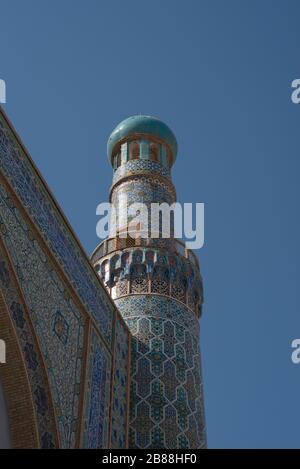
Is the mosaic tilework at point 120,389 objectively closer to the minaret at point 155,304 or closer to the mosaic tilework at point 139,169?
the minaret at point 155,304

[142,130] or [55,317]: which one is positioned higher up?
[142,130]

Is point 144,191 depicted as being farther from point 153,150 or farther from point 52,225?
point 52,225

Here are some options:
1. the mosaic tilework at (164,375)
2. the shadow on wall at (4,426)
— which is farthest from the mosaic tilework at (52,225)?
the shadow on wall at (4,426)

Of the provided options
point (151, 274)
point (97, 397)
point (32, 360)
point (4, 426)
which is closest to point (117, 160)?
point (151, 274)

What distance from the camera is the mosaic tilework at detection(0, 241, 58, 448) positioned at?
14.7 feet

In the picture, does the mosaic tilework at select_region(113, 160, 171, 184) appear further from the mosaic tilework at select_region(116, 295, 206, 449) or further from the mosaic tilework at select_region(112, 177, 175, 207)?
the mosaic tilework at select_region(116, 295, 206, 449)

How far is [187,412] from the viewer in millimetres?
6105

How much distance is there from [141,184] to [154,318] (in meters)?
1.69

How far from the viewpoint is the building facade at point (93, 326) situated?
4523 mm

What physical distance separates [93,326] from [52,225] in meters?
0.78

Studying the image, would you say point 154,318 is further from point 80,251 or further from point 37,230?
point 37,230

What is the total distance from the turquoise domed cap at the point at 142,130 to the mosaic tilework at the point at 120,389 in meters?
2.75

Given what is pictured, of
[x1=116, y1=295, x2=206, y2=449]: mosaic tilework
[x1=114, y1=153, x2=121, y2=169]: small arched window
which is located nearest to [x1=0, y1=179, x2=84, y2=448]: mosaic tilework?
[x1=116, y1=295, x2=206, y2=449]: mosaic tilework

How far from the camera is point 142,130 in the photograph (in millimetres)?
8406
